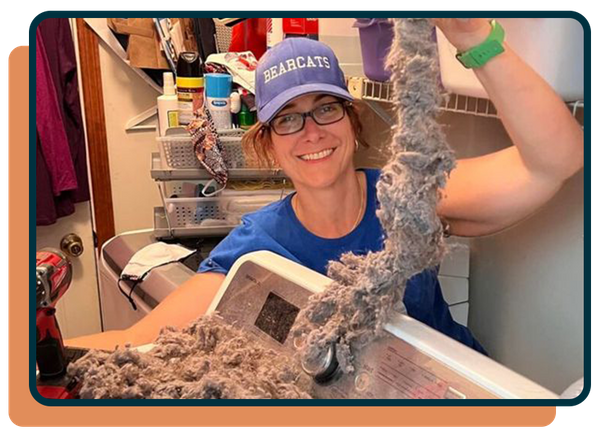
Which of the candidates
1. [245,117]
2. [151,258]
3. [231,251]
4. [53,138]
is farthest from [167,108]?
[231,251]

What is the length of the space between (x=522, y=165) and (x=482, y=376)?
0.23 m

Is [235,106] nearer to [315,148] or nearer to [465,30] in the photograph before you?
[315,148]

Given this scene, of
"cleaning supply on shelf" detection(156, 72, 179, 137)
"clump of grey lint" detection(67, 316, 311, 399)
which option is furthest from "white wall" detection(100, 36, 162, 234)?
"clump of grey lint" detection(67, 316, 311, 399)

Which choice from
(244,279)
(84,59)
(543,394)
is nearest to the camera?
(543,394)

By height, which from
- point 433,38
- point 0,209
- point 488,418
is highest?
point 433,38

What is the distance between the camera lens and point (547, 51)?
1.77ft

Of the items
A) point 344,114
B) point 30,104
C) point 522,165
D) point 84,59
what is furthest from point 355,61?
point 84,59

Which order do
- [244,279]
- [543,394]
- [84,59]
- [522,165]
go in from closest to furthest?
[543,394]
[522,165]
[244,279]
[84,59]

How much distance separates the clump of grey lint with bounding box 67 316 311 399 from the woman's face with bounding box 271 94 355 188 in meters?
0.28

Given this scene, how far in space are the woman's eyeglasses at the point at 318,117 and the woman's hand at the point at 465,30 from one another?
0.32 m

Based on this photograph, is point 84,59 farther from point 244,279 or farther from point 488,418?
point 488,418

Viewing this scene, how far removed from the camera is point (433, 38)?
52cm

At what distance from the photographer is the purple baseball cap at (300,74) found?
792 millimetres

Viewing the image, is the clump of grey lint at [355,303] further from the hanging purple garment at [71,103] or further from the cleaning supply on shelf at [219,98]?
the cleaning supply on shelf at [219,98]
